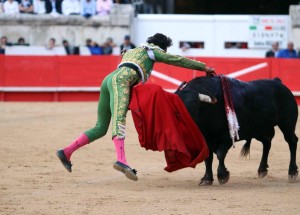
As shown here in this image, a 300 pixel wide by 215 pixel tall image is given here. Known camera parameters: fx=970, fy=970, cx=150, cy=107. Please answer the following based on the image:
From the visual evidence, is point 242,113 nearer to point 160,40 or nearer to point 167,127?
point 167,127

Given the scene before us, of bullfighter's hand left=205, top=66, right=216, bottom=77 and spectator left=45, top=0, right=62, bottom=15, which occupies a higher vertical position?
bullfighter's hand left=205, top=66, right=216, bottom=77

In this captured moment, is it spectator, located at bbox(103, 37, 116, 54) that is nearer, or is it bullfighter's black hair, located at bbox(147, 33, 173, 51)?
bullfighter's black hair, located at bbox(147, 33, 173, 51)

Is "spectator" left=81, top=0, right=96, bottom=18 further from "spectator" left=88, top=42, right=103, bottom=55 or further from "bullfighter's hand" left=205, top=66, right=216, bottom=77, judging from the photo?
"bullfighter's hand" left=205, top=66, right=216, bottom=77

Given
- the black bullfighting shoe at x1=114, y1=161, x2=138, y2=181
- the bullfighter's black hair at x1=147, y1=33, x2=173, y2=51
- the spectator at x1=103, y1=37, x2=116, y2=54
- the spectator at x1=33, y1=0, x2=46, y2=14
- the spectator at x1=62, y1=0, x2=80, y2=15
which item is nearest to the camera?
the black bullfighting shoe at x1=114, y1=161, x2=138, y2=181

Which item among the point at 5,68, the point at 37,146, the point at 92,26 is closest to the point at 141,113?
the point at 37,146

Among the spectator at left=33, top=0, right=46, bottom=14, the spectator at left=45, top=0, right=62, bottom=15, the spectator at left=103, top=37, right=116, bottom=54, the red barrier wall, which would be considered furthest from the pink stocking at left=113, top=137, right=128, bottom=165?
the spectator at left=33, top=0, right=46, bottom=14

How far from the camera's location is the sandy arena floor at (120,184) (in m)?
7.61

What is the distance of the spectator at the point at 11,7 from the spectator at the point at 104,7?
1.84 metres

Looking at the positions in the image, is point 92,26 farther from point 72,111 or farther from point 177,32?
point 72,111

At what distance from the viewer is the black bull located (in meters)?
9.01

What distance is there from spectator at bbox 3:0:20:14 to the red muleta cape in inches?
525

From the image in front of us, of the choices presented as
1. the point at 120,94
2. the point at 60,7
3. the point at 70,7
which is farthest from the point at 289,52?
the point at 120,94

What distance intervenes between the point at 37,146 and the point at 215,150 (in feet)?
12.2

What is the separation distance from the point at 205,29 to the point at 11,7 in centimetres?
438
